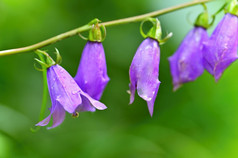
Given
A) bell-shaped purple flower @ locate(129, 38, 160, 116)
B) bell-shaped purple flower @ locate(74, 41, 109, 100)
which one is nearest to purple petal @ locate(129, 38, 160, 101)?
bell-shaped purple flower @ locate(129, 38, 160, 116)

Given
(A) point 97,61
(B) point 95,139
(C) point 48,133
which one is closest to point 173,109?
(B) point 95,139

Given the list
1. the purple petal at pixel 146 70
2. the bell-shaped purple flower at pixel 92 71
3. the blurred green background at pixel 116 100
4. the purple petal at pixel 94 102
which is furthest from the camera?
the blurred green background at pixel 116 100

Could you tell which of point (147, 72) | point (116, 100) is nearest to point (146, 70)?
point (147, 72)

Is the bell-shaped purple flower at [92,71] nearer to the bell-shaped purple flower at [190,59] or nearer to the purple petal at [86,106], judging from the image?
the purple petal at [86,106]

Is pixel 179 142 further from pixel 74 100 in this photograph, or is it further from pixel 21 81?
pixel 74 100

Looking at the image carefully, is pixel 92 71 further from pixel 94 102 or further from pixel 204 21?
pixel 204 21

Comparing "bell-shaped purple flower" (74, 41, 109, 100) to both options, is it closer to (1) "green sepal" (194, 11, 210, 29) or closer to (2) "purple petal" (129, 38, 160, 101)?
(2) "purple petal" (129, 38, 160, 101)

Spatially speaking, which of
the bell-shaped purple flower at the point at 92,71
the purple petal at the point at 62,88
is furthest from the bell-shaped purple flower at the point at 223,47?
the purple petal at the point at 62,88
